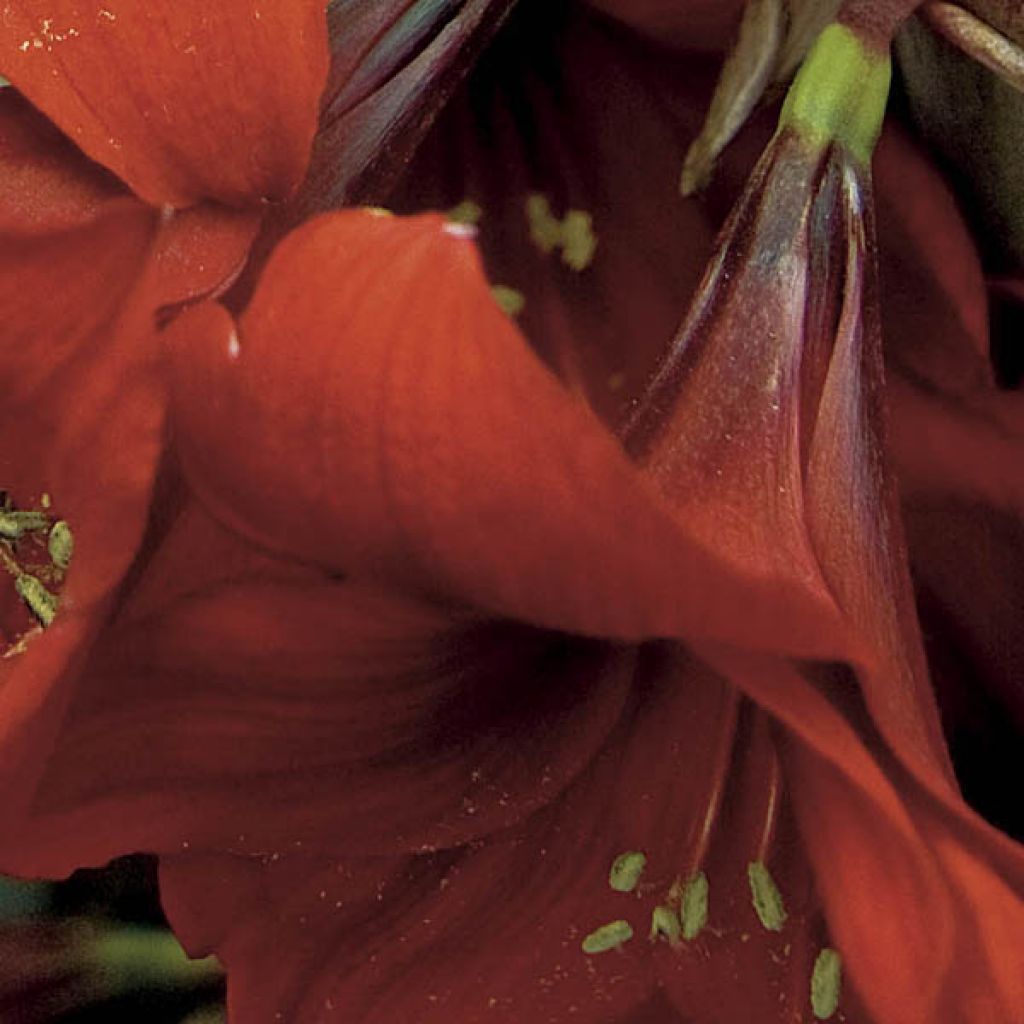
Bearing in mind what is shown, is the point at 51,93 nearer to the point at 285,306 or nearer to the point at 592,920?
the point at 285,306

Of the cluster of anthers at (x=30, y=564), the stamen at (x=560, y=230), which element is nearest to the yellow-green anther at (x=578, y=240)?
the stamen at (x=560, y=230)

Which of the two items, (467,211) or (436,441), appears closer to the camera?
(436,441)

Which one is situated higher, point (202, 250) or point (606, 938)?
point (202, 250)

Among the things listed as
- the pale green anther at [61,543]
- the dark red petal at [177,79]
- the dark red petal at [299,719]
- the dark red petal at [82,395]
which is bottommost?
the dark red petal at [299,719]

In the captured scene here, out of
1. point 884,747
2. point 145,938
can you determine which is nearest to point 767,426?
point 884,747

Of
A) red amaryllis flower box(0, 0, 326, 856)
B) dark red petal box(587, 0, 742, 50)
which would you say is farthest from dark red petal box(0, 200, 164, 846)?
dark red petal box(587, 0, 742, 50)

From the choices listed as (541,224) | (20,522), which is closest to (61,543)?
(20,522)

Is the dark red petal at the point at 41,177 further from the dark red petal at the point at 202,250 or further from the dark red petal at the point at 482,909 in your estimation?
the dark red petal at the point at 482,909

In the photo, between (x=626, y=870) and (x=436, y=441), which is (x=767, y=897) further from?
(x=436, y=441)
